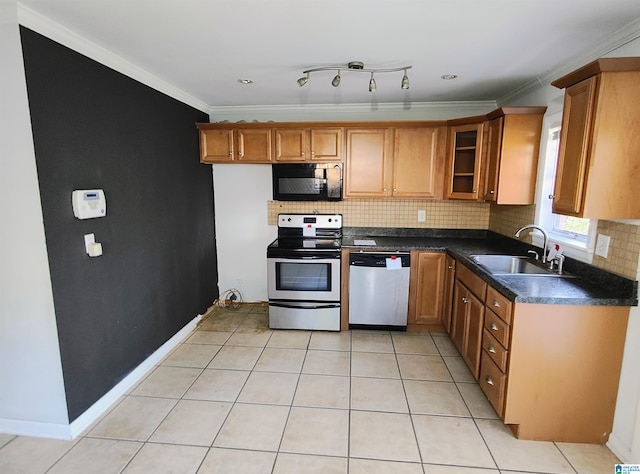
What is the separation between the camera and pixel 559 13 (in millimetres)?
1696

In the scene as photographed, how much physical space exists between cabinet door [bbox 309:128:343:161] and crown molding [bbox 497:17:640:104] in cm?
169

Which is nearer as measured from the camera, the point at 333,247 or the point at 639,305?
the point at 639,305

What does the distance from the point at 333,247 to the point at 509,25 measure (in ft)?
7.23

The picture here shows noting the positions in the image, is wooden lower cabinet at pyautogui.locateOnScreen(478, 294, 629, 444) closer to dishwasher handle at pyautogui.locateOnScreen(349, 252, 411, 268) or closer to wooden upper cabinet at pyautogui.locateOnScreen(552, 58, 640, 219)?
wooden upper cabinet at pyautogui.locateOnScreen(552, 58, 640, 219)

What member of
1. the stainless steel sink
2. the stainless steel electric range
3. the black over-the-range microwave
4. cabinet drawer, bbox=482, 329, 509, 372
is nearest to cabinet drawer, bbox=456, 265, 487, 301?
the stainless steel sink

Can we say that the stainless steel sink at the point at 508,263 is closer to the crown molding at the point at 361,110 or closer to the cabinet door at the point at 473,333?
the cabinet door at the point at 473,333

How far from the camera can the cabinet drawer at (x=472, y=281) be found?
94.4 inches

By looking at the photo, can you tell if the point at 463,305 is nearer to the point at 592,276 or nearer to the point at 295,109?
the point at 592,276

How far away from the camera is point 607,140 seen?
68.2 inches

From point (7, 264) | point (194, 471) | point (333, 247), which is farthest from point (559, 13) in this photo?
point (7, 264)

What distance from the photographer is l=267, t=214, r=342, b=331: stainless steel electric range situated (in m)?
3.34

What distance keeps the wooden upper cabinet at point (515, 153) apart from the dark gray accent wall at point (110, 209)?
9.44 feet

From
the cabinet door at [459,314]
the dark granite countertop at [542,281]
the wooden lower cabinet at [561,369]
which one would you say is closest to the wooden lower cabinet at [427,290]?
the dark granite countertop at [542,281]

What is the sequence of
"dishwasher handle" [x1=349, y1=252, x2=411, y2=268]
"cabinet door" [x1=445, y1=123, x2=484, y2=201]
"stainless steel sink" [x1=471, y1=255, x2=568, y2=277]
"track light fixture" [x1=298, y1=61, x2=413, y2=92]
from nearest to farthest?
"track light fixture" [x1=298, y1=61, x2=413, y2=92] < "stainless steel sink" [x1=471, y1=255, x2=568, y2=277] < "cabinet door" [x1=445, y1=123, x2=484, y2=201] < "dishwasher handle" [x1=349, y1=252, x2=411, y2=268]
